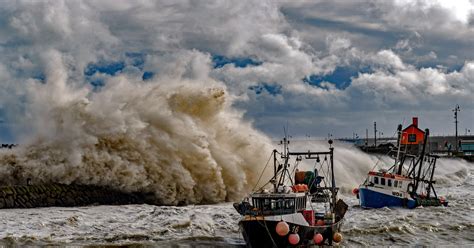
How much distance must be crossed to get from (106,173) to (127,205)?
2.64 meters

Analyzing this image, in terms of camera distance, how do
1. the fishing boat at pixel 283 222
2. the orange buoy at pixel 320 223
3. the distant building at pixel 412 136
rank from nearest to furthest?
1. the fishing boat at pixel 283 222
2. the orange buoy at pixel 320 223
3. the distant building at pixel 412 136

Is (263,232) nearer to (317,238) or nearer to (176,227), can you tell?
(317,238)

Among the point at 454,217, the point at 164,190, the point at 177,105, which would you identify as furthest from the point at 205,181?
the point at 454,217

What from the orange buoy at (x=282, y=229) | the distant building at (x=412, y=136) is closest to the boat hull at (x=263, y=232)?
the orange buoy at (x=282, y=229)

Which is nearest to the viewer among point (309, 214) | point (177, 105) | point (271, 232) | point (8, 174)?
point (271, 232)

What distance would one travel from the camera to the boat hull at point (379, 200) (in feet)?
125

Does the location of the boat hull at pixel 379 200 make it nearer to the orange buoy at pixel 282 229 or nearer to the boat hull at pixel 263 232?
the boat hull at pixel 263 232

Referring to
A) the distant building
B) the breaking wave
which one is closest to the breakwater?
the breaking wave

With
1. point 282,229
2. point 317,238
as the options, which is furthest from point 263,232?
point 317,238

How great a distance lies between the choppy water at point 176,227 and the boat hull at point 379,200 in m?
2.37

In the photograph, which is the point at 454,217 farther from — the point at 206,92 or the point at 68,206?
the point at 68,206

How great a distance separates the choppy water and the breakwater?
A: 1130 millimetres

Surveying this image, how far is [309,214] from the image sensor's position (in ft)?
78.8

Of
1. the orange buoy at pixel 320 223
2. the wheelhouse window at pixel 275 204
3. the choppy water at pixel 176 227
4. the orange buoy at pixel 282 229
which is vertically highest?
the wheelhouse window at pixel 275 204
